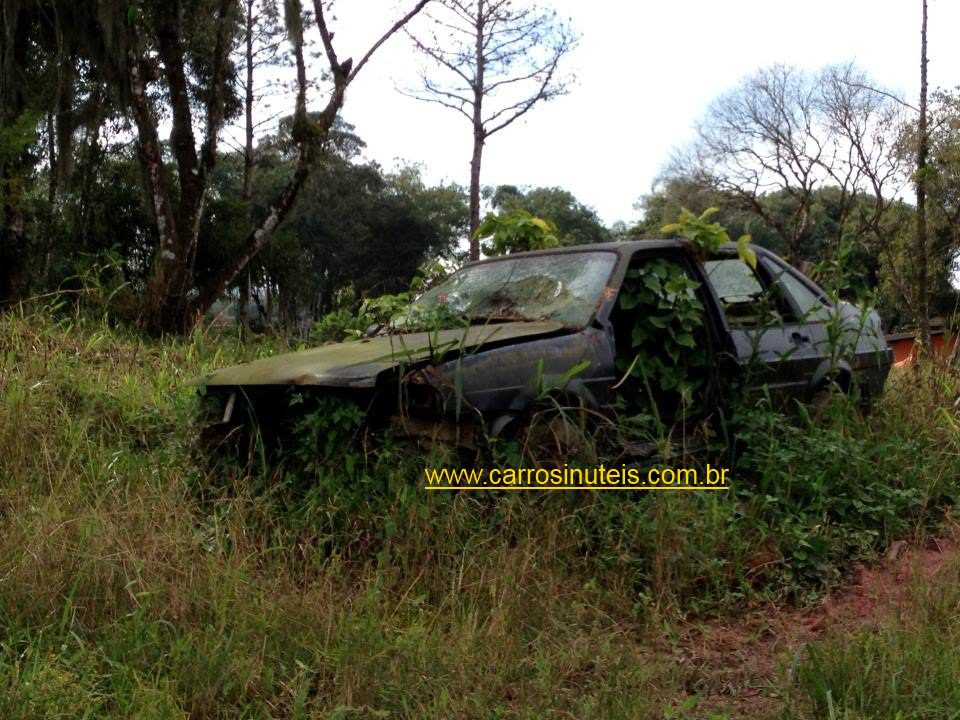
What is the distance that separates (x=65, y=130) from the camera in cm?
1348

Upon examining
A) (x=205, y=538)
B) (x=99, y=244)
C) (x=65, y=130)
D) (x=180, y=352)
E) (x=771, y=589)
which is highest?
(x=65, y=130)

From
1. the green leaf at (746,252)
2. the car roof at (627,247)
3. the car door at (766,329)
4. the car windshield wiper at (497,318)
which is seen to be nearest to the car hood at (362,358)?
the car windshield wiper at (497,318)

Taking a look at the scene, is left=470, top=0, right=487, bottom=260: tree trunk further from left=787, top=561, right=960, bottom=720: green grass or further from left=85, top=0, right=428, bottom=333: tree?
left=787, top=561, right=960, bottom=720: green grass

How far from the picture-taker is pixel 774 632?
3.81 metres

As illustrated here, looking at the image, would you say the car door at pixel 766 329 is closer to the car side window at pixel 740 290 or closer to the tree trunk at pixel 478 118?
the car side window at pixel 740 290

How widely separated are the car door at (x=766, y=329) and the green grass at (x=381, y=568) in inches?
12.5

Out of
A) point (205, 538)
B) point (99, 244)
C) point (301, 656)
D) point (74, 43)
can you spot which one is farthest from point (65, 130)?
point (301, 656)

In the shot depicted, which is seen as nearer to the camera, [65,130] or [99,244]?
[65,130]

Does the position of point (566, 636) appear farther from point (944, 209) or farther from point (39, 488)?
point (944, 209)

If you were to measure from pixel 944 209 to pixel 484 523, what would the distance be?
77.2 feet

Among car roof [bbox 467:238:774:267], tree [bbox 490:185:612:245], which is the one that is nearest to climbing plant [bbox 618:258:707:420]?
car roof [bbox 467:238:774:267]

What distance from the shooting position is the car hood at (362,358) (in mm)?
4188

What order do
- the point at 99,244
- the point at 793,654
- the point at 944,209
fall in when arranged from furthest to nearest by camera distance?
the point at 944,209 < the point at 99,244 < the point at 793,654

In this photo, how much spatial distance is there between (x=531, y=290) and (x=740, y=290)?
5.05ft
